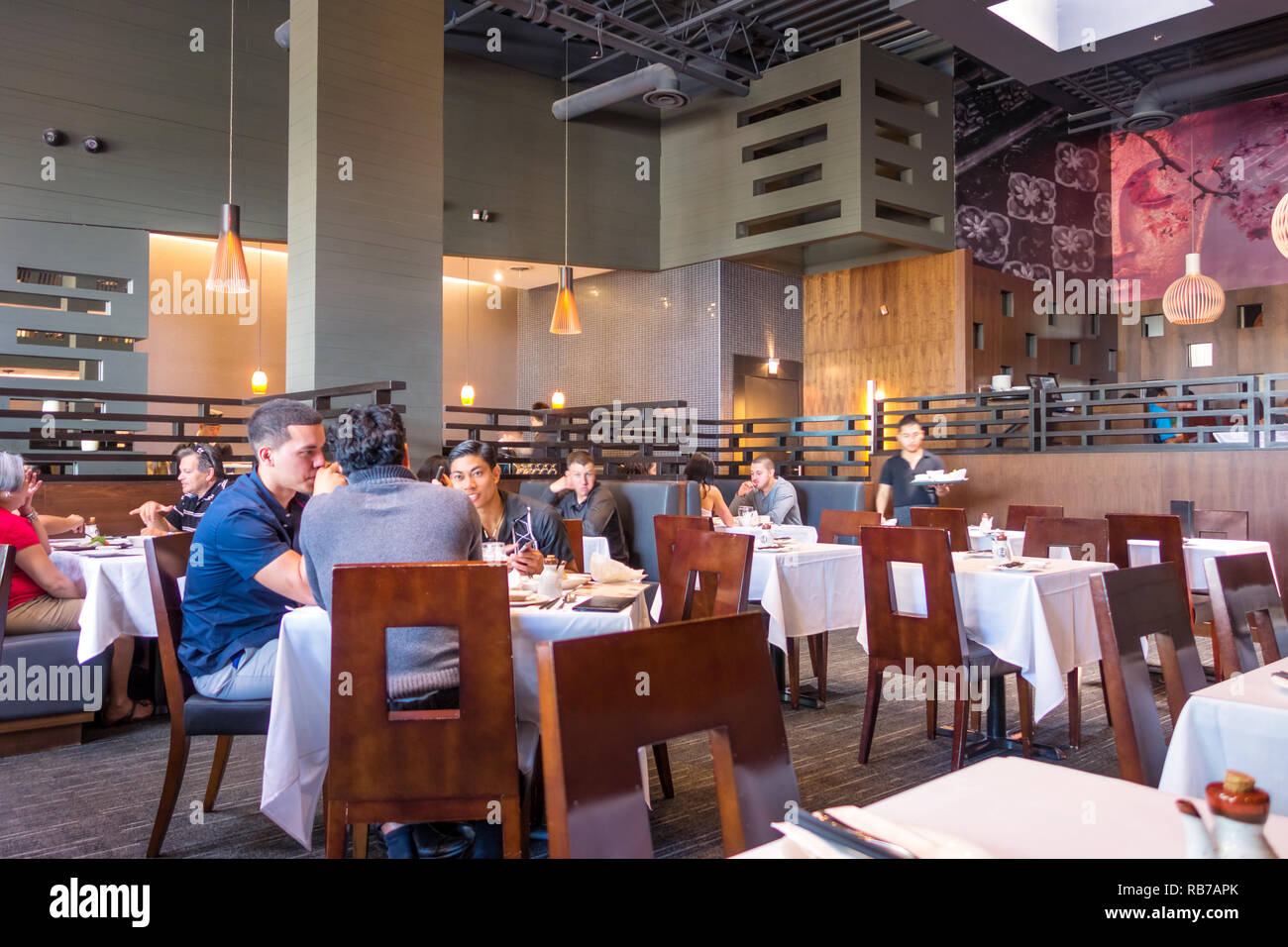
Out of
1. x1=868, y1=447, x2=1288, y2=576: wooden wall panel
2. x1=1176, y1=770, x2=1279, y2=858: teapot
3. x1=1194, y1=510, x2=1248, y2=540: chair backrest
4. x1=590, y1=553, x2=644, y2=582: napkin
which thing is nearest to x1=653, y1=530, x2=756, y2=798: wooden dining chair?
x1=590, y1=553, x2=644, y2=582: napkin

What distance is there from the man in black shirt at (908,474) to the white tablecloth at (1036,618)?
8.38 feet

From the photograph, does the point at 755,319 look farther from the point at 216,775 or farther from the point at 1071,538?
the point at 216,775

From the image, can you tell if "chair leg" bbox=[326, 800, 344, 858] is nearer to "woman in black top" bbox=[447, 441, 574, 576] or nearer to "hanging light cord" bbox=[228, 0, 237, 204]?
"woman in black top" bbox=[447, 441, 574, 576]

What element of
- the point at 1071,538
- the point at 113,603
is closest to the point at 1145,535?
the point at 1071,538

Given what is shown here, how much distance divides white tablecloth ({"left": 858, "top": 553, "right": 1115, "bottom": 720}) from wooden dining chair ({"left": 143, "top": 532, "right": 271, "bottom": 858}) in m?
2.65

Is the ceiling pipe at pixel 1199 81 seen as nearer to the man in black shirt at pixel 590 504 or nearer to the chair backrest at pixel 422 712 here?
the man in black shirt at pixel 590 504

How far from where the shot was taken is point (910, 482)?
6582 millimetres

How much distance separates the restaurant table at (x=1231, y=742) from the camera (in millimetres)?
1556

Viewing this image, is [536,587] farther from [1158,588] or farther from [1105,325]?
[1105,325]

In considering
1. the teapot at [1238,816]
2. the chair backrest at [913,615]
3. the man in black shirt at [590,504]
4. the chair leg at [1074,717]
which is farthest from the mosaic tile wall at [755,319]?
the teapot at [1238,816]

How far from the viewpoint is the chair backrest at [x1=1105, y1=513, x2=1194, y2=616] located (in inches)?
184

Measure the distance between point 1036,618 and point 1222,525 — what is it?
311 centimetres

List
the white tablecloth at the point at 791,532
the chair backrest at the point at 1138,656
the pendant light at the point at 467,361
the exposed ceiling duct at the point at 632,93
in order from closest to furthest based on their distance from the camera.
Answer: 1. the chair backrest at the point at 1138,656
2. the white tablecloth at the point at 791,532
3. the exposed ceiling duct at the point at 632,93
4. the pendant light at the point at 467,361
